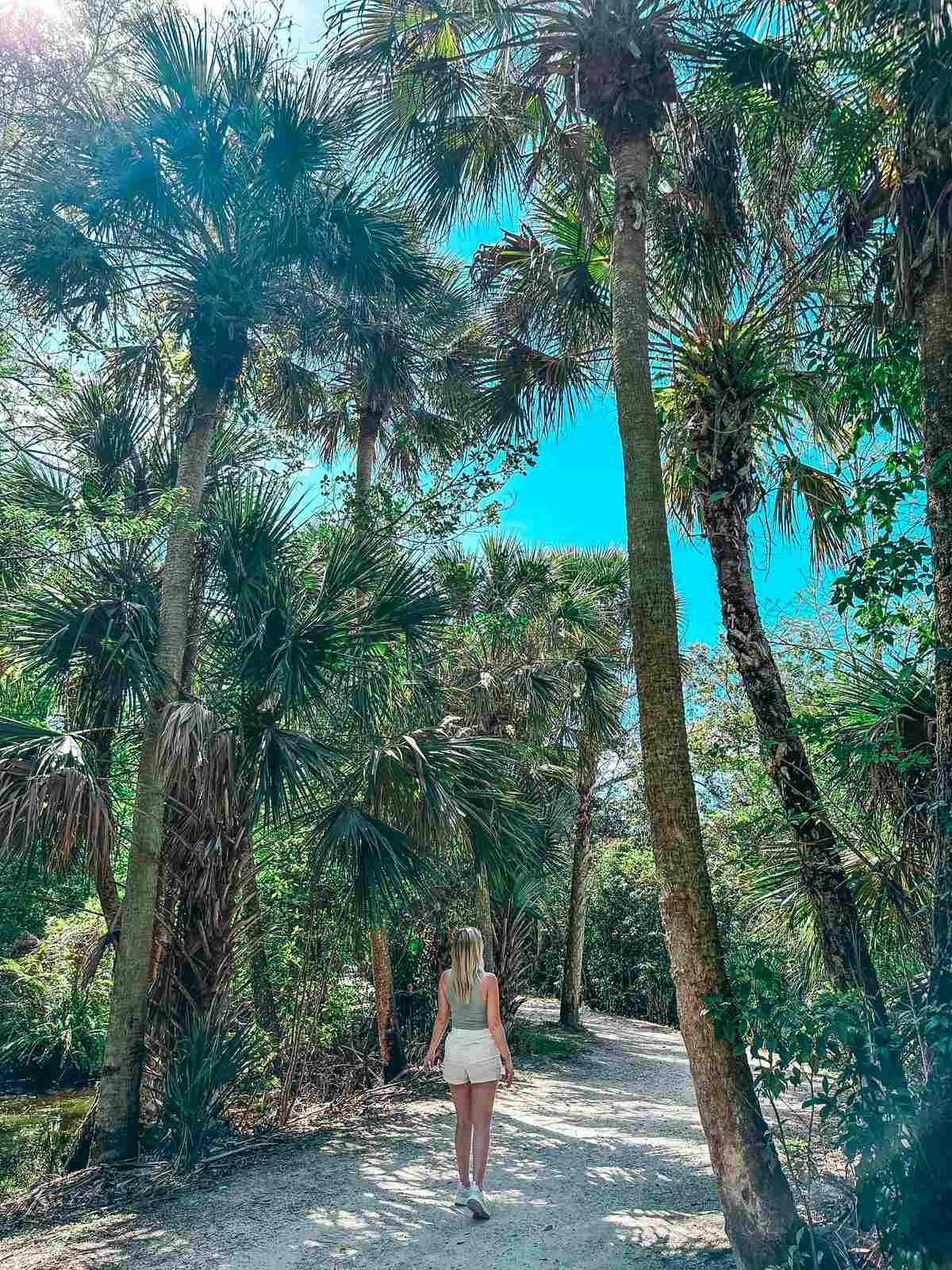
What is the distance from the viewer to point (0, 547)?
24.9 ft

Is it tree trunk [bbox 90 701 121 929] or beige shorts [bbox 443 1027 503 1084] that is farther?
tree trunk [bbox 90 701 121 929]

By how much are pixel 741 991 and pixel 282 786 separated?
409 cm

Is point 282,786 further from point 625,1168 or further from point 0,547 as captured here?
point 625,1168

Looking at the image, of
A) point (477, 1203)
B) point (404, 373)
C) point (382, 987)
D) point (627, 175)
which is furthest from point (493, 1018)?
point (404, 373)

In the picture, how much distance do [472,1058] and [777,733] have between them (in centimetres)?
284

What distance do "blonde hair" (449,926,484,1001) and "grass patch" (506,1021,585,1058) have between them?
754cm

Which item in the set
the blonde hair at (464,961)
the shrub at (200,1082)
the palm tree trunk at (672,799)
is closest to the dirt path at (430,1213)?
the shrub at (200,1082)

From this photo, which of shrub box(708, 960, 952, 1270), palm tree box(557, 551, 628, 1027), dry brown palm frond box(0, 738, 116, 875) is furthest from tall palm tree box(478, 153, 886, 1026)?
dry brown palm frond box(0, 738, 116, 875)

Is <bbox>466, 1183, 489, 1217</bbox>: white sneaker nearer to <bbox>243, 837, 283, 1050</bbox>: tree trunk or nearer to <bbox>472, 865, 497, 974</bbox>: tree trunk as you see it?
<bbox>243, 837, 283, 1050</bbox>: tree trunk

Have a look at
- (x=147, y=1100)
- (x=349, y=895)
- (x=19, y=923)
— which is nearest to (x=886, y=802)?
(x=349, y=895)

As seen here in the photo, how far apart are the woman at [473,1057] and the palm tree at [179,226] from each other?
2.90 m

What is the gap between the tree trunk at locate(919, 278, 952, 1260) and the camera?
3.59 m

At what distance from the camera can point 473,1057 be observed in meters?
5.12

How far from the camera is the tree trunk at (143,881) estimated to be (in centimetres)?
657
